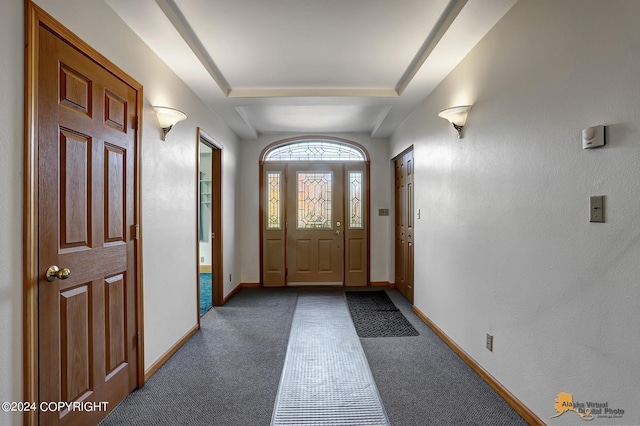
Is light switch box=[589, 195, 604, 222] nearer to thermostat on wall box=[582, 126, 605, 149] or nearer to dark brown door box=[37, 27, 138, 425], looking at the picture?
thermostat on wall box=[582, 126, 605, 149]

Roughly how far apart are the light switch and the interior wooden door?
416 cm

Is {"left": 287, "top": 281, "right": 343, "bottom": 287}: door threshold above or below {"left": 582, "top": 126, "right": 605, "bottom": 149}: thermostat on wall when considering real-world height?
below

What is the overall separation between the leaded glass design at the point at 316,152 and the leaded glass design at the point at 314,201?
0.96 ft

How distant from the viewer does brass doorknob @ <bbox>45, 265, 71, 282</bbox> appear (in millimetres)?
1559

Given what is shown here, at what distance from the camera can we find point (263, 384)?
7.72 feet

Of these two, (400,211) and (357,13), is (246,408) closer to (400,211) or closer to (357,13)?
(357,13)

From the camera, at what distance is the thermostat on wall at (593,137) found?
143 cm

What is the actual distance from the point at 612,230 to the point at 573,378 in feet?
2.41

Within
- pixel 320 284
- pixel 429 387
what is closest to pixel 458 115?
pixel 429 387

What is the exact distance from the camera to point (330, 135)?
5.51 meters

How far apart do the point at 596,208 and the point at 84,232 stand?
248 centimetres

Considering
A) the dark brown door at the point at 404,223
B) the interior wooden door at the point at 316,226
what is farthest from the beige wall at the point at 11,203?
the interior wooden door at the point at 316,226

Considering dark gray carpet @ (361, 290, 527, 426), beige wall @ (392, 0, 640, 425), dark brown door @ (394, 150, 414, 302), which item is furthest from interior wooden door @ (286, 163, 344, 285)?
beige wall @ (392, 0, 640, 425)

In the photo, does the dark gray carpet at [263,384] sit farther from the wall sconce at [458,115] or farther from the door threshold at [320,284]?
the door threshold at [320,284]
